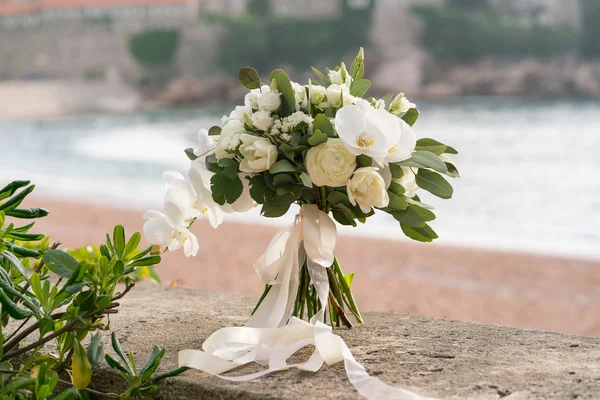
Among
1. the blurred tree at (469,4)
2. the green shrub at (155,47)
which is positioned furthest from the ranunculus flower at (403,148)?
Result: the blurred tree at (469,4)

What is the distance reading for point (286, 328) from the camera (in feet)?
3.64

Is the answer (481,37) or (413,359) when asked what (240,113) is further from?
(481,37)

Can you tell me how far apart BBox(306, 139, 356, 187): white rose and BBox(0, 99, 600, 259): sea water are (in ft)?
18.7

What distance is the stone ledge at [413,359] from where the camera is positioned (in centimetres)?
94

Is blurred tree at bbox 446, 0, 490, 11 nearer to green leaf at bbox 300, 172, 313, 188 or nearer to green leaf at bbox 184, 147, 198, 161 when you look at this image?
green leaf at bbox 184, 147, 198, 161

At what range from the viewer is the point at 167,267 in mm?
5164

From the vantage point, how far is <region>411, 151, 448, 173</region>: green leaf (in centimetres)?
107

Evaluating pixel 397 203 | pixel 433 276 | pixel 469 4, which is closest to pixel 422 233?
pixel 397 203

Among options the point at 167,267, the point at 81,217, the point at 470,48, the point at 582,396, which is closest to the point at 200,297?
the point at 582,396

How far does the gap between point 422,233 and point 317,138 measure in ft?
0.76

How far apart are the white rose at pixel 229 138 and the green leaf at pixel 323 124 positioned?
4.3 inches

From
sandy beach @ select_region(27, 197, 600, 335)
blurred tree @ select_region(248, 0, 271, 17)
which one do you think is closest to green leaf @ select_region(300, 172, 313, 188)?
sandy beach @ select_region(27, 197, 600, 335)

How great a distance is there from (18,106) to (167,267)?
24.0m

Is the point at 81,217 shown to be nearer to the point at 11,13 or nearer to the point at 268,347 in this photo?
the point at 268,347
